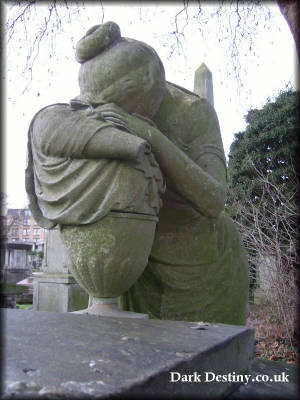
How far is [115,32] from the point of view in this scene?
6.70ft

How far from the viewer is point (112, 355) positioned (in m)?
1.13

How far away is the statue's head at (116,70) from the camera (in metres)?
1.97

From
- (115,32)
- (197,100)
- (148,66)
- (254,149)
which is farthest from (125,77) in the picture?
(254,149)

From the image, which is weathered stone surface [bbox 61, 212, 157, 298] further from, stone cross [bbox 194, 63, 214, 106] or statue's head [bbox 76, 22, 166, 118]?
stone cross [bbox 194, 63, 214, 106]

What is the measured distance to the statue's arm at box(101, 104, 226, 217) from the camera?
6.28ft

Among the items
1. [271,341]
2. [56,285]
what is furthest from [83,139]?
[271,341]

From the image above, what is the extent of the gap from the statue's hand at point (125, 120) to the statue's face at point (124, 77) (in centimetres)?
8

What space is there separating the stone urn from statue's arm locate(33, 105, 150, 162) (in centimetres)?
29

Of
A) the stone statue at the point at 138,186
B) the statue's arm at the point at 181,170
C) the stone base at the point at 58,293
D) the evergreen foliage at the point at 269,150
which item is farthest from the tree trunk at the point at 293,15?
the evergreen foliage at the point at 269,150

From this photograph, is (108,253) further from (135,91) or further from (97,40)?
(97,40)

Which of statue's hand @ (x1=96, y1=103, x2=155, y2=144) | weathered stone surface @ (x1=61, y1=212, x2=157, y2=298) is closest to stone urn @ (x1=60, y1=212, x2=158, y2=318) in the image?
weathered stone surface @ (x1=61, y1=212, x2=157, y2=298)

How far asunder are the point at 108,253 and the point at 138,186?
1.10ft

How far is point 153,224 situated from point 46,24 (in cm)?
278

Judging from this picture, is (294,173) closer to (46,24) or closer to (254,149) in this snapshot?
(254,149)
